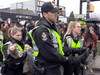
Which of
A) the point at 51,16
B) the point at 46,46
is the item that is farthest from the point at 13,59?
the point at 51,16

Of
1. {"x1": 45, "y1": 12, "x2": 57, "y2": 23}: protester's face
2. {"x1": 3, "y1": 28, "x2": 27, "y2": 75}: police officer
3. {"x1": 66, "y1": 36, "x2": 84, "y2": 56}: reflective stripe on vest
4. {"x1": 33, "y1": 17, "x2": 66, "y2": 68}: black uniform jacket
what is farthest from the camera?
{"x1": 66, "y1": 36, "x2": 84, "y2": 56}: reflective stripe on vest

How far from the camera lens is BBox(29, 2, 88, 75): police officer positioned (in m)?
2.40

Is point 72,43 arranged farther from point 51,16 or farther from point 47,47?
point 47,47

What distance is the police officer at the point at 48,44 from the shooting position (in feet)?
7.87

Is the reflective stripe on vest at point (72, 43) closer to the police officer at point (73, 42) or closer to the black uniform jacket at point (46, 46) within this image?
the police officer at point (73, 42)

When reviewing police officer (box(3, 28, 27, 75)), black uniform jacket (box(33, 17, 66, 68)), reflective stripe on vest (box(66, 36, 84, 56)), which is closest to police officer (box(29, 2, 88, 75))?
black uniform jacket (box(33, 17, 66, 68))

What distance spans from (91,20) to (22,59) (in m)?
6.71

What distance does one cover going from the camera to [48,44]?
2404 millimetres

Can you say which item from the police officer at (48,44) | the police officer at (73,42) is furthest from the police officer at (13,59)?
the police officer at (73,42)

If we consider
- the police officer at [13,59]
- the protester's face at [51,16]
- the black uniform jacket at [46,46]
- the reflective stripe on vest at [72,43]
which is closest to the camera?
the black uniform jacket at [46,46]

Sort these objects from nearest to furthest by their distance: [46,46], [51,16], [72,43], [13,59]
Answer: [46,46], [51,16], [13,59], [72,43]

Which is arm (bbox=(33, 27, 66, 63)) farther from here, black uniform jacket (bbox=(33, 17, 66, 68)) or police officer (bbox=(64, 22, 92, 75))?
police officer (bbox=(64, 22, 92, 75))

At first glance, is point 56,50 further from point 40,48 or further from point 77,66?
point 77,66

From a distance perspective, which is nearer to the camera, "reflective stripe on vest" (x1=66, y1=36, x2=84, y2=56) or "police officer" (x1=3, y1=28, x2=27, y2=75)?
"police officer" (x1=3, y1=28, x2=27, y2=75)
